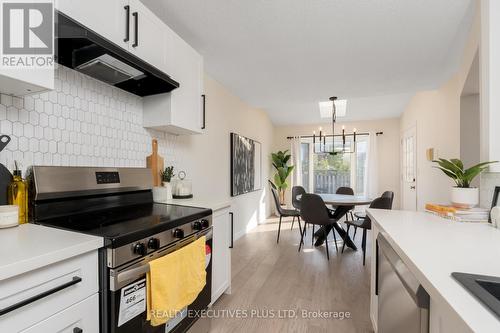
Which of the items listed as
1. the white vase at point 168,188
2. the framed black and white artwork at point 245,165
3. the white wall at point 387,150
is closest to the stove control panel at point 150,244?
the white vase at point 168,188

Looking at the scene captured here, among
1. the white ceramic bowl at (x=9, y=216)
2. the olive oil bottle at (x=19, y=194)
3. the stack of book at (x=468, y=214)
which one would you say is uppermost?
the olive oil bottle at (x=19, y=194)

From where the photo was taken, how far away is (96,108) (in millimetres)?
1552

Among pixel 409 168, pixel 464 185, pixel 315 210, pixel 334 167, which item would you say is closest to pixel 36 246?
pixel 464 185

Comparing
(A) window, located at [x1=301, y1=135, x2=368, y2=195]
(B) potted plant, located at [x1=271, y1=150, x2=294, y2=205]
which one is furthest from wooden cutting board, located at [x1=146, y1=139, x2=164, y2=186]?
(A) window, located at [x1=301, y1=135, x2=368, y2=195]

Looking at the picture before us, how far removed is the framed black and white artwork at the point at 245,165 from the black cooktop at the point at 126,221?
2077mm

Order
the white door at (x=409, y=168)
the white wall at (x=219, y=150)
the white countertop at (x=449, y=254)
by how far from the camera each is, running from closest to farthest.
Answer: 1. the white countertop at (x=449, y=254)
2. the white wall at (x=219, y=150)
3. the white door at (x=409, y=168)

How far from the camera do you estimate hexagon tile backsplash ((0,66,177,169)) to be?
118 cm

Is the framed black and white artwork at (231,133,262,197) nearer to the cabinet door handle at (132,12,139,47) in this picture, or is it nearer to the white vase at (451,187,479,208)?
the cabinet door handle at (132,12,139,47)

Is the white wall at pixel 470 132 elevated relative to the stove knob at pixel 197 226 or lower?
elevated

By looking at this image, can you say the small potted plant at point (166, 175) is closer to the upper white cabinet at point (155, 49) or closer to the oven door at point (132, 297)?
the upper white cabinet at point (155, 49)

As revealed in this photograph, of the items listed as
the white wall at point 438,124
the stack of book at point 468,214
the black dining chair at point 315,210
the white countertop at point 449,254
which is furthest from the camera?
the black dining chair at point 315,210

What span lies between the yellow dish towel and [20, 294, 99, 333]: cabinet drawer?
22 centimetres

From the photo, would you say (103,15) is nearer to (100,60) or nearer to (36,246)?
(100,60)

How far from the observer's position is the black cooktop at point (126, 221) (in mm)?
980
